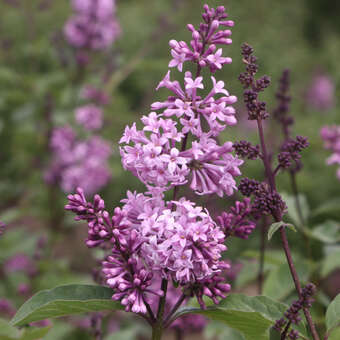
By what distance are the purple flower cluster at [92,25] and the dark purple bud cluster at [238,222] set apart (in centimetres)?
299

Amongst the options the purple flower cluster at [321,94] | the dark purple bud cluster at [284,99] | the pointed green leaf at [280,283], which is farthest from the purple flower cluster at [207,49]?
the purple flower cluster at [321,94]

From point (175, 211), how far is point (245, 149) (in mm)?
278

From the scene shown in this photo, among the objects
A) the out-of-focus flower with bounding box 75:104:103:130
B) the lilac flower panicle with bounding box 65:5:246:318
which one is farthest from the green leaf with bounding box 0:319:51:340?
the out-of-focus flower with bounding box 75:104:103:130

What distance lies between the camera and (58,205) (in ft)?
13.7

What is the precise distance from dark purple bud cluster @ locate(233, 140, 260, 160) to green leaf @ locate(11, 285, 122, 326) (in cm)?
58

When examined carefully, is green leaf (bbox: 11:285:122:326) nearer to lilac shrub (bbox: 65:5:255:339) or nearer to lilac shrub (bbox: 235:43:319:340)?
lilac shrub (bbox: 65:5:255:339)

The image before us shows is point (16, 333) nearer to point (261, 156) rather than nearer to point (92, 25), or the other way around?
point (261, 156)

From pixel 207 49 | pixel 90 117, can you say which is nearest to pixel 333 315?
pixel 207 49

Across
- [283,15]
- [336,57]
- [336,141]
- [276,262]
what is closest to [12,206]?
[276,262]

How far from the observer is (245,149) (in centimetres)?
144

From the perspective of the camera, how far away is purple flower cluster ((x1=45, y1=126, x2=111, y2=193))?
3.73m

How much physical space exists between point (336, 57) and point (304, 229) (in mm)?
4736

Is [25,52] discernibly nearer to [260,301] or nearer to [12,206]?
[12,206]

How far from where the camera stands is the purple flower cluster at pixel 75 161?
12.2ft
